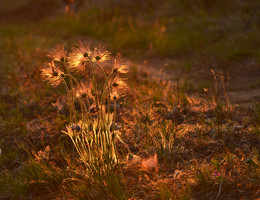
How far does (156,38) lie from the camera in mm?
7352

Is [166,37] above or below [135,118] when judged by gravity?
above

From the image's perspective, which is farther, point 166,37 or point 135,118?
point 166,37

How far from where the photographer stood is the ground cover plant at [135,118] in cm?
233

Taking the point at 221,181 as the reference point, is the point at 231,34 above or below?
above

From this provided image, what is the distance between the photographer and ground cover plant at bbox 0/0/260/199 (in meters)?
2.33

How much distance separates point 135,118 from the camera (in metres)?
3.48

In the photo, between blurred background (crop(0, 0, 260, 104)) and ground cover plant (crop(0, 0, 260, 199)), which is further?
blurred background (crop(0, 0, 260, 104))

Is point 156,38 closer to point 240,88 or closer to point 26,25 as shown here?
point 240,88

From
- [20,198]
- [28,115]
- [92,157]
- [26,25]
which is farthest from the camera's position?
[26,25]

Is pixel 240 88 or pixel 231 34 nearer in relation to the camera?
pixel 240 88

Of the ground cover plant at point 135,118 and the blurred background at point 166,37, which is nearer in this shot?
the ground cover plant at point 135,118

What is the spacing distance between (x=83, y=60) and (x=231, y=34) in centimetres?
578

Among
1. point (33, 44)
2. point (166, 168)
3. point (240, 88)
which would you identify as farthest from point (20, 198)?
point (33, 44)

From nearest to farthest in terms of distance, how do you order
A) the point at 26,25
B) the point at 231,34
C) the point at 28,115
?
the point at 28,115, the point at 231,34, the point at 26,25
